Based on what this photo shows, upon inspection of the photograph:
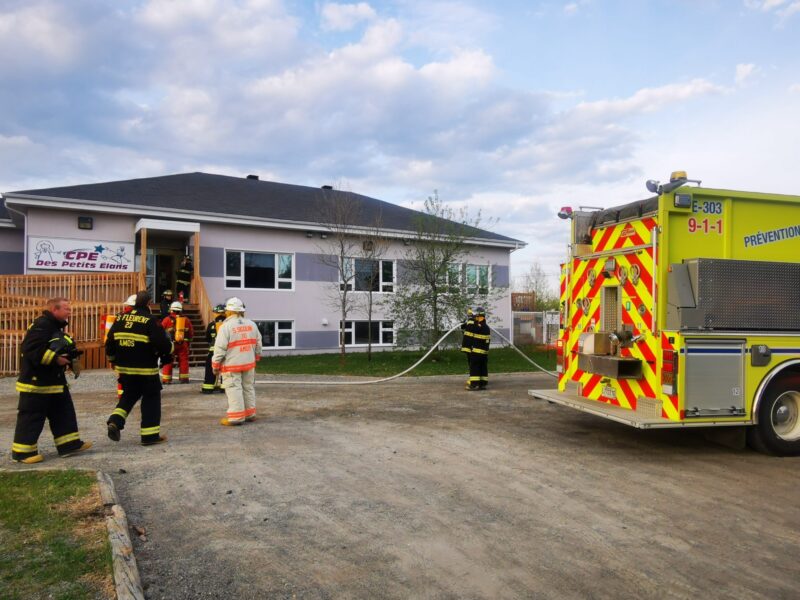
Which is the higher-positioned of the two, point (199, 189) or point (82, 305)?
point (199, 189)

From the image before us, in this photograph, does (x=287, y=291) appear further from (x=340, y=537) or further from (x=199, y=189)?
(x=340, y=537)

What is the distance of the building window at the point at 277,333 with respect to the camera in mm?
20922

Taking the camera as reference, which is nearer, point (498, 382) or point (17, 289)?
point (498, 382)

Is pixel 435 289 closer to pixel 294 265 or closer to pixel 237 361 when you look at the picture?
pixel 294 265

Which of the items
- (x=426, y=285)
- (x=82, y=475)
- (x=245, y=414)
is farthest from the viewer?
(x=426, y=285)

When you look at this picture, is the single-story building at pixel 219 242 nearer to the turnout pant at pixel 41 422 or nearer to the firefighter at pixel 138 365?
the firefighter at pixel 138 365

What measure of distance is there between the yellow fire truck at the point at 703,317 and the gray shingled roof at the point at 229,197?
12.7 m

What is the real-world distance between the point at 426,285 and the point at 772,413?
12.5 meters

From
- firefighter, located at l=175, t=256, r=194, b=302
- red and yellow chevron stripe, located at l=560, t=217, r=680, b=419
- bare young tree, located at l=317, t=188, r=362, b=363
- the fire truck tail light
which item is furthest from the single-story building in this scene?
the fire truck tail light

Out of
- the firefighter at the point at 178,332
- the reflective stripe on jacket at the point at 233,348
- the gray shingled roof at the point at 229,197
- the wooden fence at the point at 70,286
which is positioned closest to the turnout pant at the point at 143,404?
the reflective stripe on jacket at the point at 233,348

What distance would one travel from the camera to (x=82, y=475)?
547cm

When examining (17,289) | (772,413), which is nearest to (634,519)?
(772,413)

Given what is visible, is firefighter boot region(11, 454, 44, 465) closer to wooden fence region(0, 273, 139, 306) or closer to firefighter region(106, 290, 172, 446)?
firefighter region(106, 290, 172, 446)

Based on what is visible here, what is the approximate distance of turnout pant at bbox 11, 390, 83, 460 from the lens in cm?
614
